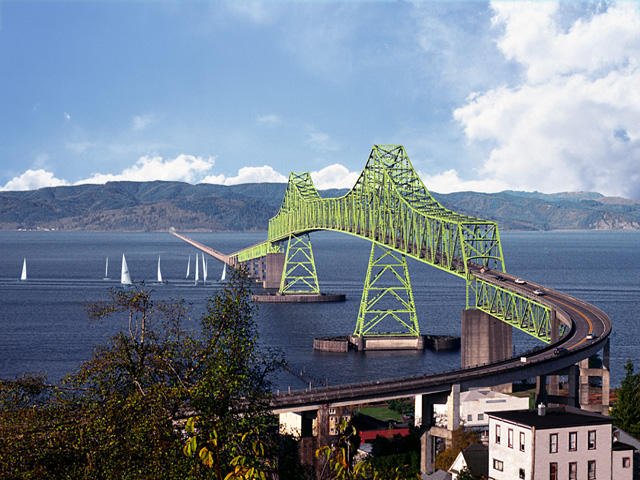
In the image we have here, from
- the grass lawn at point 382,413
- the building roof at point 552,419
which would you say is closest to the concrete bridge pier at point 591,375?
the grass lawn at point 382,413

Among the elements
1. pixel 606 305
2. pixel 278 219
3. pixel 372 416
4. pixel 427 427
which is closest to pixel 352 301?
pixel 606 305

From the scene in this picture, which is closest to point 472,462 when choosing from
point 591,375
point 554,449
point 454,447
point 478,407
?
point 554,449

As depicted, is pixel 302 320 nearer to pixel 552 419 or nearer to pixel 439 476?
pixel 439 476

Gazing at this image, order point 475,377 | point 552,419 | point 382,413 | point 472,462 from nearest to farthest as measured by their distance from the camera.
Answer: point 552,419
point 472,462
point 475,377
point 382,413

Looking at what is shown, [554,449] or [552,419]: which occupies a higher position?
[552,419]

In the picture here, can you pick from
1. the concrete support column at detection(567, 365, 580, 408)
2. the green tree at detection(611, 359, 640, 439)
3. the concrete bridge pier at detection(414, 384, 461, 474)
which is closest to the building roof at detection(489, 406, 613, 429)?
the concrete bridge pier at detection(414, 384, 461, 474)
